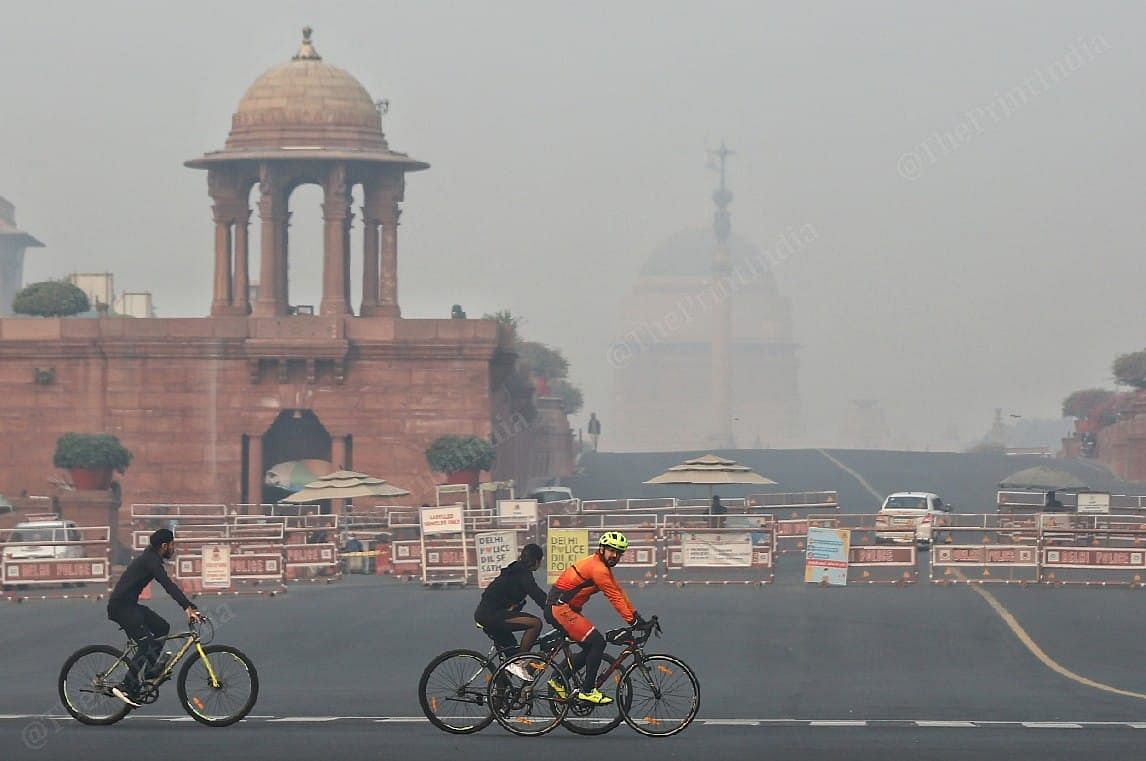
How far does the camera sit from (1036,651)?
33.3 metres

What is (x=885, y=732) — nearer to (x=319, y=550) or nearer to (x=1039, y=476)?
(x=319, y=550)

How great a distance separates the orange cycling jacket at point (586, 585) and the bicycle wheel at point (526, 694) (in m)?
0.61

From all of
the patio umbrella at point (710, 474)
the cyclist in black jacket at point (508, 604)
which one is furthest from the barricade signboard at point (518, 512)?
the cyclist in black jacket at point (508, 604)

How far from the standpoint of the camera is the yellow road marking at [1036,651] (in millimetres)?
28570

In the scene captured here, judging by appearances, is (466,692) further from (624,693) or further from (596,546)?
(596,546)

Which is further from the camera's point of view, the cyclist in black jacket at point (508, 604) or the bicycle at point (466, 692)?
the cyclist in black jacket at point (508, 604)

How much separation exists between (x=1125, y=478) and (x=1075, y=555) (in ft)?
215

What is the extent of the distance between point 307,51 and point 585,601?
194 ft

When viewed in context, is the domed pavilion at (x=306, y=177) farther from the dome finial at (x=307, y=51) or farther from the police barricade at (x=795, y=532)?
the police barricade at (x=795, y=532)

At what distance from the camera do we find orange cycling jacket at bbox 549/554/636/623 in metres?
21.3

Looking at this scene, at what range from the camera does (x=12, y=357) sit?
2822 inches

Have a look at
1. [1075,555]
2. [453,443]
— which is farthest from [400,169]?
[1075,555]

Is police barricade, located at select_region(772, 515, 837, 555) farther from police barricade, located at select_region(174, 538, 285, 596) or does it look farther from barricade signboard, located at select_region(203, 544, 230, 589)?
barricade signboard, located at select_region(203, 544, 230, 589)

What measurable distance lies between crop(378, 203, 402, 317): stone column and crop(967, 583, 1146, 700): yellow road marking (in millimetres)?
36100
